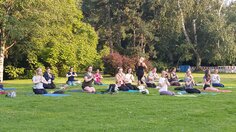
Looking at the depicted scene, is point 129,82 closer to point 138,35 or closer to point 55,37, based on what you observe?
point 55,37

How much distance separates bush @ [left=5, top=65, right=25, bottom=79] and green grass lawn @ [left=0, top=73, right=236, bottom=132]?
923 inches

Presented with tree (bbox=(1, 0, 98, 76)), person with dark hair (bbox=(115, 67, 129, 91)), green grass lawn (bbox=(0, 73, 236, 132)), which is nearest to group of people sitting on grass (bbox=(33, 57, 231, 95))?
person with dark hair (bbox=(115, 67, 129, 91))

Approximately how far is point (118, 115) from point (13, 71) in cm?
2777

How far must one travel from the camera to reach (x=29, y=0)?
2919cm

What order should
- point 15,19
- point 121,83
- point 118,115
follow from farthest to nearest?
point 15,19 < point 121,83 < point 118,115

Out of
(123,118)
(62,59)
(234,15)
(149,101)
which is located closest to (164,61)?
(234,15)

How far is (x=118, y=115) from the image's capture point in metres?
10.8

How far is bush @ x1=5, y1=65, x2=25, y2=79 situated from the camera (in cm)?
3672

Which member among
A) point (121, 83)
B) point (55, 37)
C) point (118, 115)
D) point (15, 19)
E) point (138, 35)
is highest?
point (138, 35)

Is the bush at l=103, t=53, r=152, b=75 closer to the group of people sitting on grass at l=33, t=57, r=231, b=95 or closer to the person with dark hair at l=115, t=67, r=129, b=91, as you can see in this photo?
the group of people sitting on grass at l=33, t=57, r=231, b=95

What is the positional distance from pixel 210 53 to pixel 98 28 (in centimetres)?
1644

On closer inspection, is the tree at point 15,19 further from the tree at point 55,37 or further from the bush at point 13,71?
the bush at point 13,71

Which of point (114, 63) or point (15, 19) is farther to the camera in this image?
point (114, 63)

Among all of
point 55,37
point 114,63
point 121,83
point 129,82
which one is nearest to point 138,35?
point 114,63
